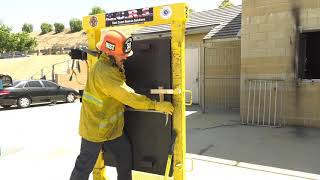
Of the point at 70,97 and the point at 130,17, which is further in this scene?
the point at 70,97

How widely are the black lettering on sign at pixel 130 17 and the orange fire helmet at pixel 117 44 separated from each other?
0.37 meters

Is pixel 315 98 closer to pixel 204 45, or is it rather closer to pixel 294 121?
pixel 294 121

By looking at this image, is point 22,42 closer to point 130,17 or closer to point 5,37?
point 5,37

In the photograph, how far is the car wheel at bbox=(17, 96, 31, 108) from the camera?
1619 cm

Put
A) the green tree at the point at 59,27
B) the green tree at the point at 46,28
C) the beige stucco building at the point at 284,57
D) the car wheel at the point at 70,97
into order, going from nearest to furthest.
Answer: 1. the beige stucco building at the point at 284,57
2. the car wheel at the point at 70,97
3. the green tree at the point at 59,27
4. the green tree at the point at 46,28

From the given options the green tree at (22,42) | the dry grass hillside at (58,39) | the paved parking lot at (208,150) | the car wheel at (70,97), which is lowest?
the paved parking lot at (208,150)

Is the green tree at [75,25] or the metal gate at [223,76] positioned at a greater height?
the green tree at [75,25]

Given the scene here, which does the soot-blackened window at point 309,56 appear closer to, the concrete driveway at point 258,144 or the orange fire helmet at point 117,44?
the concrete driveway at point 258,144

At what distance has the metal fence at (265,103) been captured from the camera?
9359 mm

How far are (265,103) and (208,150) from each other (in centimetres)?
349

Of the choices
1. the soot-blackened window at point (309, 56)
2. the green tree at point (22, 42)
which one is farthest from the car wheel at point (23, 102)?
the green tree at point (22, 42)

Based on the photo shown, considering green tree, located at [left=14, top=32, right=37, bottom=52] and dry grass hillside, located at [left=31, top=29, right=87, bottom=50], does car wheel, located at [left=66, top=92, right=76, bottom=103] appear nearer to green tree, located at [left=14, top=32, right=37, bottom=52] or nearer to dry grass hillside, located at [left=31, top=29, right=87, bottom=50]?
green tree, located at [left=14, top=32, right=37, bottom=52]

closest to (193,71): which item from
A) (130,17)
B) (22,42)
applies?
(130,17)

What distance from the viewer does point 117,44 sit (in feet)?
11.3
